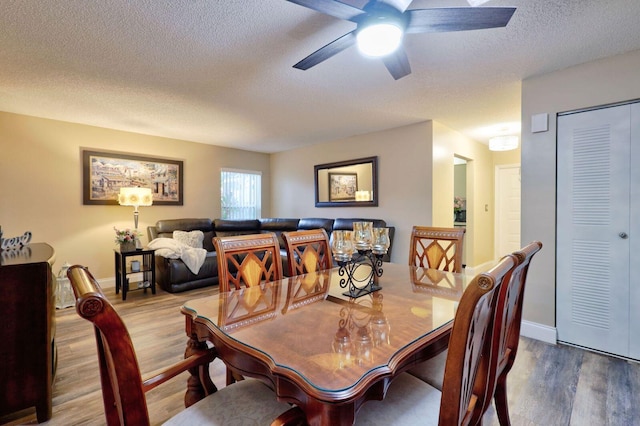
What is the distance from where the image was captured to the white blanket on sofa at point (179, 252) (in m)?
3.97

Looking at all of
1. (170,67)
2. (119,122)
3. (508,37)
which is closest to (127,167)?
(119,122)

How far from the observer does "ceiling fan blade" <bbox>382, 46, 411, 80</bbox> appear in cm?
189

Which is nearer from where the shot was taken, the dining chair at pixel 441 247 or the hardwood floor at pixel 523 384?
the hardwood floor at pixel 523 384

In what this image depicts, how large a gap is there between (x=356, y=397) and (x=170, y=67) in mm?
2777

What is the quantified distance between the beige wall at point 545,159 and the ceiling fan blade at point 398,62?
145cm

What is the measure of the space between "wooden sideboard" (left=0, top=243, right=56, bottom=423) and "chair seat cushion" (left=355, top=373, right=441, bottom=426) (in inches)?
69.2

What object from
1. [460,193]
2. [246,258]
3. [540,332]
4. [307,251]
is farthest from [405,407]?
[460,193]

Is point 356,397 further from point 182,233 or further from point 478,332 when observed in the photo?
point 182,233

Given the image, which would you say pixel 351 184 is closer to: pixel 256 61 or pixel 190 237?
pixel 190 237

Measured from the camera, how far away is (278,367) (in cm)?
81

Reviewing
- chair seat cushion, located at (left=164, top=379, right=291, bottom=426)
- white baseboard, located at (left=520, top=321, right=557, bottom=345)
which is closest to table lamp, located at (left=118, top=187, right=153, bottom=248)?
chair seat cushion, located at (left=164, top=379, right=291, bottom=426)

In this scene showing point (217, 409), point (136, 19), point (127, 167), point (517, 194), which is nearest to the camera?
point (217, 409)

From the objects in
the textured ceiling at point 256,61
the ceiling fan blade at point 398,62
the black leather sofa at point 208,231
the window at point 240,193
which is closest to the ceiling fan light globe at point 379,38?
the ceiling fan blade at point 398,62

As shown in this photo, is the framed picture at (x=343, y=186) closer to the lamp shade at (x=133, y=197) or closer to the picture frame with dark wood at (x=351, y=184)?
the picture frame with dark wood at (x=351, y=184)
